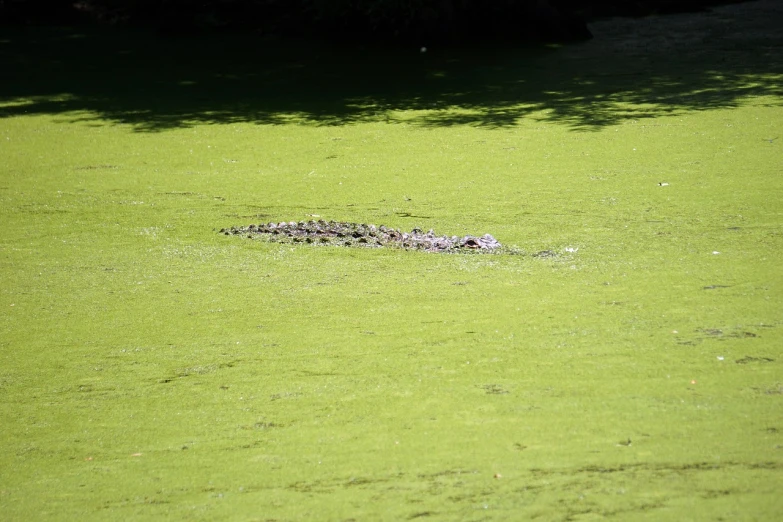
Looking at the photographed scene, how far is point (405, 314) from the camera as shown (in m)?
3.62

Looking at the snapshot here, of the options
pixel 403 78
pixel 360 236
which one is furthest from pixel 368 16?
pixel 360 236

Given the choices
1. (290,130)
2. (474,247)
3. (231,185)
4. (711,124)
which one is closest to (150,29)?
(290,130)

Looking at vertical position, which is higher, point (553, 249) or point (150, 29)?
point (150, 29)

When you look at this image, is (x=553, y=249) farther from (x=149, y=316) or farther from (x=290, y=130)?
(x=290, y=130)

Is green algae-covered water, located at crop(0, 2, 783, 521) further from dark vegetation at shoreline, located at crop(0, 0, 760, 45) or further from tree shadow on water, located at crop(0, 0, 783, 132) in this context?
dark vegetation at shoreline, located at crop(0, 0, 760, 45)

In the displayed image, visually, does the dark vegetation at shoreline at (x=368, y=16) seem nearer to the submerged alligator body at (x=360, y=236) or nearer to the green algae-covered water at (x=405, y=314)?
the green algae-covered water at (x=405, y=314)

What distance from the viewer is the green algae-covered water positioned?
8.02ft

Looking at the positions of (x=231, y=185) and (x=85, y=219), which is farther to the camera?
(x=231, y=185)

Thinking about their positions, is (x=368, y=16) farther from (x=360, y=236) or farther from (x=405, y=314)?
(x=405, y=314)

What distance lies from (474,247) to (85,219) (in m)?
2.34

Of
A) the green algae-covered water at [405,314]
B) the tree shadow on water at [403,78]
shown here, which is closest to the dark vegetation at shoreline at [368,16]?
the tree shadow on water at [403,78]

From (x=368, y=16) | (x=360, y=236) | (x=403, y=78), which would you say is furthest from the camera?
(x=368, y=16)

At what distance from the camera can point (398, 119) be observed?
7.28 m

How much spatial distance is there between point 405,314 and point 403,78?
5.78 metres
